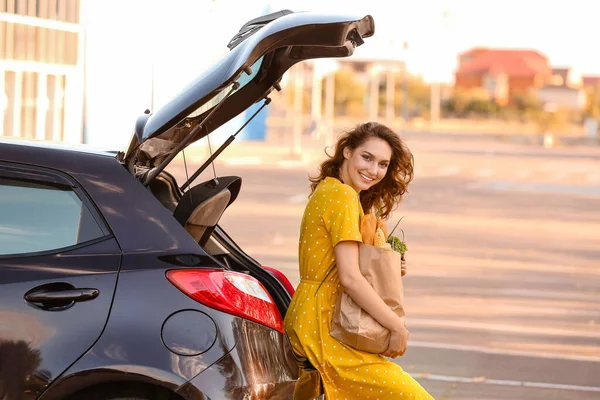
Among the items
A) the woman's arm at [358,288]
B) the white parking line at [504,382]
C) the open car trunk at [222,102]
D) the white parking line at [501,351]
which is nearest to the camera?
the open car trunk at [222,102]

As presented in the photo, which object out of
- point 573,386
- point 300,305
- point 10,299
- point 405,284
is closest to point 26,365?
point 10,299

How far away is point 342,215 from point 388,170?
20.3 inches

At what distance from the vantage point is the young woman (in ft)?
14.0

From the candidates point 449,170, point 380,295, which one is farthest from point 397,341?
point 449,170

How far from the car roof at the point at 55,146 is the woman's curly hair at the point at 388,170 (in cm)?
89

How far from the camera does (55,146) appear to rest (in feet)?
13.5

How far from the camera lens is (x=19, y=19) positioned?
26.1 meters

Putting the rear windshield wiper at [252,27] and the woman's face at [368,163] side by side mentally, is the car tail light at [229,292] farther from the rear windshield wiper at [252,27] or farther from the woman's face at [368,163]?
the rear windshield wiper at [252,27]

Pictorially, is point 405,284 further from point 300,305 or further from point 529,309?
point 300,305

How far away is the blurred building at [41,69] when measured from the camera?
2616 cm

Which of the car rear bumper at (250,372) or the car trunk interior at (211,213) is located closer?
the car rear bumper at (250,372)

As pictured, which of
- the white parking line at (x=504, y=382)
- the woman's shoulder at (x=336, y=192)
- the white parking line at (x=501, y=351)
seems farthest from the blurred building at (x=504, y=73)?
the woman's shoulder at (x=336, y=192)

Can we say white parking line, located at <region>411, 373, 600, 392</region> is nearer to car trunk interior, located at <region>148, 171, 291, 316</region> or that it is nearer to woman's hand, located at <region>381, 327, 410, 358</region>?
car trunk interior, located at <region>148, 171, 291, 316</region>

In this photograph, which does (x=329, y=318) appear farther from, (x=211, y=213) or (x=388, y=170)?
(x=388, y=170)
